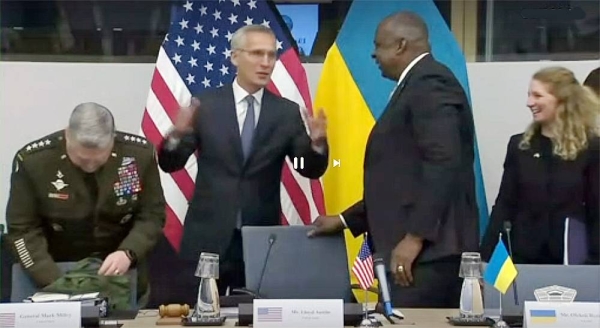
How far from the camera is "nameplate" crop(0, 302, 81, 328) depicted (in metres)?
3.15

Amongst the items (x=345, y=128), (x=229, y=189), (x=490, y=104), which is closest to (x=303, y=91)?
(x=345, y=128)

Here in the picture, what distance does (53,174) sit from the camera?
4328mm

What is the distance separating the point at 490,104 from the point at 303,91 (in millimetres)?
919

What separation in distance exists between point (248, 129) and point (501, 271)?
1.63m

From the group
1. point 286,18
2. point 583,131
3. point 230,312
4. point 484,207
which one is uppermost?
point 286,18

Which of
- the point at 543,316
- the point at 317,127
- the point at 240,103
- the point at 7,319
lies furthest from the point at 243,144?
the point at 543,316

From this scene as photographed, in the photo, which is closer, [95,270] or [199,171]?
[95,270]

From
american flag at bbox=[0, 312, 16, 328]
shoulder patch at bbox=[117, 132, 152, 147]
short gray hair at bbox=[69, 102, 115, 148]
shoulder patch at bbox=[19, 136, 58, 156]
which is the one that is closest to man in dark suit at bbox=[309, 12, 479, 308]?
shoulder patch at bbox=[117, 132, 152, 147]

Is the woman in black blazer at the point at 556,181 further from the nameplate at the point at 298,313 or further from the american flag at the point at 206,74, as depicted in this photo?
the nameplate at the point at 298,313

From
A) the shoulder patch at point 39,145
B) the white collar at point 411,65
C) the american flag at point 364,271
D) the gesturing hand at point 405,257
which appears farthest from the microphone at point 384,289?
the shoulder patch at point 39,145

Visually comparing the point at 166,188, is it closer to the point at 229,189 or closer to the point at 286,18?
the point at 229,189

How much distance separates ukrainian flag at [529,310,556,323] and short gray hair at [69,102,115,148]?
217cm

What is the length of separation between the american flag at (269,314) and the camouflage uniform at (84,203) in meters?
1.21

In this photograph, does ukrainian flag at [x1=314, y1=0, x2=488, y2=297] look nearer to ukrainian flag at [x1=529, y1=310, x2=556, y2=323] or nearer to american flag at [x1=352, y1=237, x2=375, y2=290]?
american flag at [x1=352, y1=237, x2=375, y2=290]
